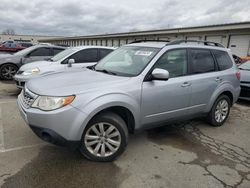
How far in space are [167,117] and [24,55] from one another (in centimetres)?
750

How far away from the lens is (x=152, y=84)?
3.42 metres

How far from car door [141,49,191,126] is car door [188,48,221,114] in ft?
0.58

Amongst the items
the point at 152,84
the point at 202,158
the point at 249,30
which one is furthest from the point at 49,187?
the point at 249,30

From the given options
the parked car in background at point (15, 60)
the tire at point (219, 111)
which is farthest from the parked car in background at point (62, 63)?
the tire at point (219, 111)

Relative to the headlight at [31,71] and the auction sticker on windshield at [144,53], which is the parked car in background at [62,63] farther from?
the auction sticker on windshield at [144,53]

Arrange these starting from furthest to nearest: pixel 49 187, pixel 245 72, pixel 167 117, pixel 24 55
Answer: pixel 24 55, pixel 245 72, pixel 167 117, pixel 49 187

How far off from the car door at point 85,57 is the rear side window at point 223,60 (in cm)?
395

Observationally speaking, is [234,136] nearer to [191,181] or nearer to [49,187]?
[191,181]

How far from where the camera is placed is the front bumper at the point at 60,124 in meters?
2.72

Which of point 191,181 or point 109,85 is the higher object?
point 109,85

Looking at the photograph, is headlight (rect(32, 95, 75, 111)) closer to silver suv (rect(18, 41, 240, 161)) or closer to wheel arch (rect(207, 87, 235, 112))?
silver suv (rect(18, 41, 240, 161))

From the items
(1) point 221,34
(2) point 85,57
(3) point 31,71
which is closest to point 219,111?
(2) point 85,57

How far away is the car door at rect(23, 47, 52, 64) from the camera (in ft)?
29.9

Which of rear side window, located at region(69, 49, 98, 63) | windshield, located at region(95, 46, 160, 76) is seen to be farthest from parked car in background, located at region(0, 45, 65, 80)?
windshield, located at region(95, 46, 160, 76)
